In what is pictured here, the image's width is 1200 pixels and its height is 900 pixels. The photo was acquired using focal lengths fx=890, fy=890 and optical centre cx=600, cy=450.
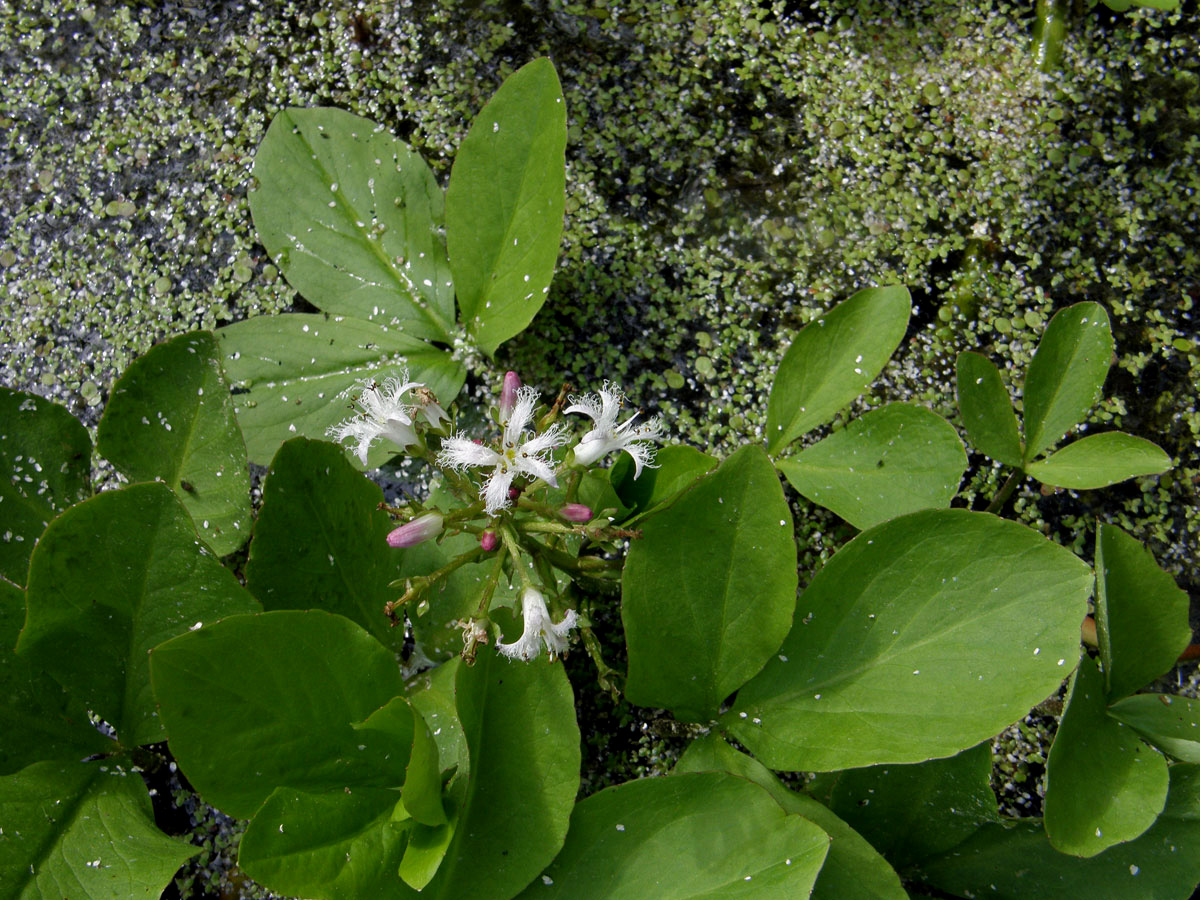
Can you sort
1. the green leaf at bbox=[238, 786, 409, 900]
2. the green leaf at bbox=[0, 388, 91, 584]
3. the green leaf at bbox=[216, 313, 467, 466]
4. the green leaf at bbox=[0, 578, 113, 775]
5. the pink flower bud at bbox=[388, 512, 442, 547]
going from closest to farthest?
the green leaf at bbox=[238, 786, 409, 900]
the pink flower bud at bbox=[388, 512, 442, 547]
the green leaf at bbox=[0, 578, 113, 775]
the green leaf at bbox=[0, 388, 91, 584]
the green leaf at bbox=[216, 313, 467, 466]

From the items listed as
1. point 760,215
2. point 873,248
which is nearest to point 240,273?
point 760,215

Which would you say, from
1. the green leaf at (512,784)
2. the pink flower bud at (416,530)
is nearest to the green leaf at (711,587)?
the green leaf at (512,784)

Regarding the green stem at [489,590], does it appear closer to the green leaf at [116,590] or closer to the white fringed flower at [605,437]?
the white fringed flower at [605,437]

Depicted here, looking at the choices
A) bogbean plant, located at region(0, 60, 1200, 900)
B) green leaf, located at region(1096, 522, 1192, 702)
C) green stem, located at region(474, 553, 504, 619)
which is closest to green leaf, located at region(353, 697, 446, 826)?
bogbean plant, located at region(0, 60, 1200, 900)

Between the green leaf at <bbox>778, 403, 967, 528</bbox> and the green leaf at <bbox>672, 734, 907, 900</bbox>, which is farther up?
the green leaf at <bbox>778, 403, 967, 528</bbox>

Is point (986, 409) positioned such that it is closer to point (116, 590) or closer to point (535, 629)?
Answer: point (535, 629)

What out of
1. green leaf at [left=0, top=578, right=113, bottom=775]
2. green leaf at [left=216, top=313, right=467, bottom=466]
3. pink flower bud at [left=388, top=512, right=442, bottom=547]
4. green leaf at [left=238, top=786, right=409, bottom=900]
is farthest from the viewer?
green leaf at [left=216, top=313, right=467, bottom=466]

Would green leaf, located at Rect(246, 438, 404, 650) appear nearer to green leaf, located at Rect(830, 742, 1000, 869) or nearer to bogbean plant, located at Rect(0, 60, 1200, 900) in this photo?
bogbean plant, located at Rect(0, 60, 1200, 900)
